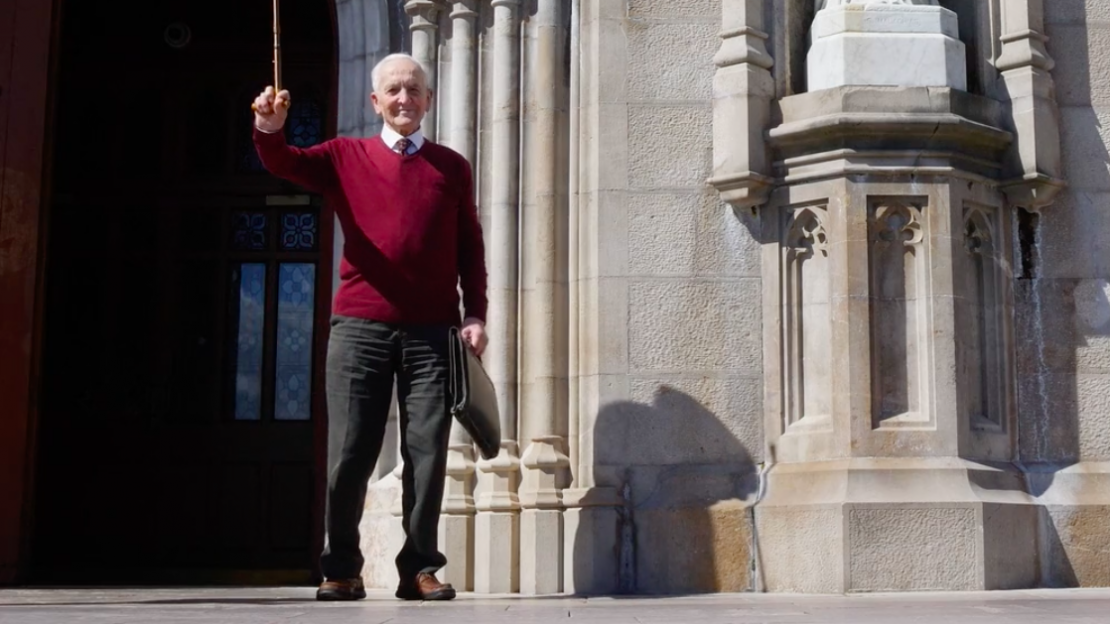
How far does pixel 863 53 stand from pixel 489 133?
1.65 m

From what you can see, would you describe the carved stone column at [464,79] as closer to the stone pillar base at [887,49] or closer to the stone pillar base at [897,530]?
the stone pillar base at [887,49]

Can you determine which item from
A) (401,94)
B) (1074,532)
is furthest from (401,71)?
(1074,532)

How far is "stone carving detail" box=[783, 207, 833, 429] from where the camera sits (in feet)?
20.5

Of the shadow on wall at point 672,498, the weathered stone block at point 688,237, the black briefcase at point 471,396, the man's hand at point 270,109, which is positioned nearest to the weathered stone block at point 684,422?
the shadow on wall at point 672,498

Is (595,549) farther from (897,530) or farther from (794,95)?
(794,95)

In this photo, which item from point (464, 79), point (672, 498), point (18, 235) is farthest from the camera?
point (18, 235)

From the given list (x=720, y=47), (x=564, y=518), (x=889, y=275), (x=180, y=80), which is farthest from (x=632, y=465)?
(x=180, y=80)

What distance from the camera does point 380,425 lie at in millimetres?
5520

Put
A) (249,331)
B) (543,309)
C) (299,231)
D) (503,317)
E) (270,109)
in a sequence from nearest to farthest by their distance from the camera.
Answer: (270,109), (543,309), (503,317), (299,231), (249,331)

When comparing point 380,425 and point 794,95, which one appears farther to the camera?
point 794,95

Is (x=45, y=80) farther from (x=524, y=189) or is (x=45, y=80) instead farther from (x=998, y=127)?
(x=998, y=127)

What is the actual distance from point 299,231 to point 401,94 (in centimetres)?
480

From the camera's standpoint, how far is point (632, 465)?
637 centimetres

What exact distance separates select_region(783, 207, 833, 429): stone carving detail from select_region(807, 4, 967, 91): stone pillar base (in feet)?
1.81
